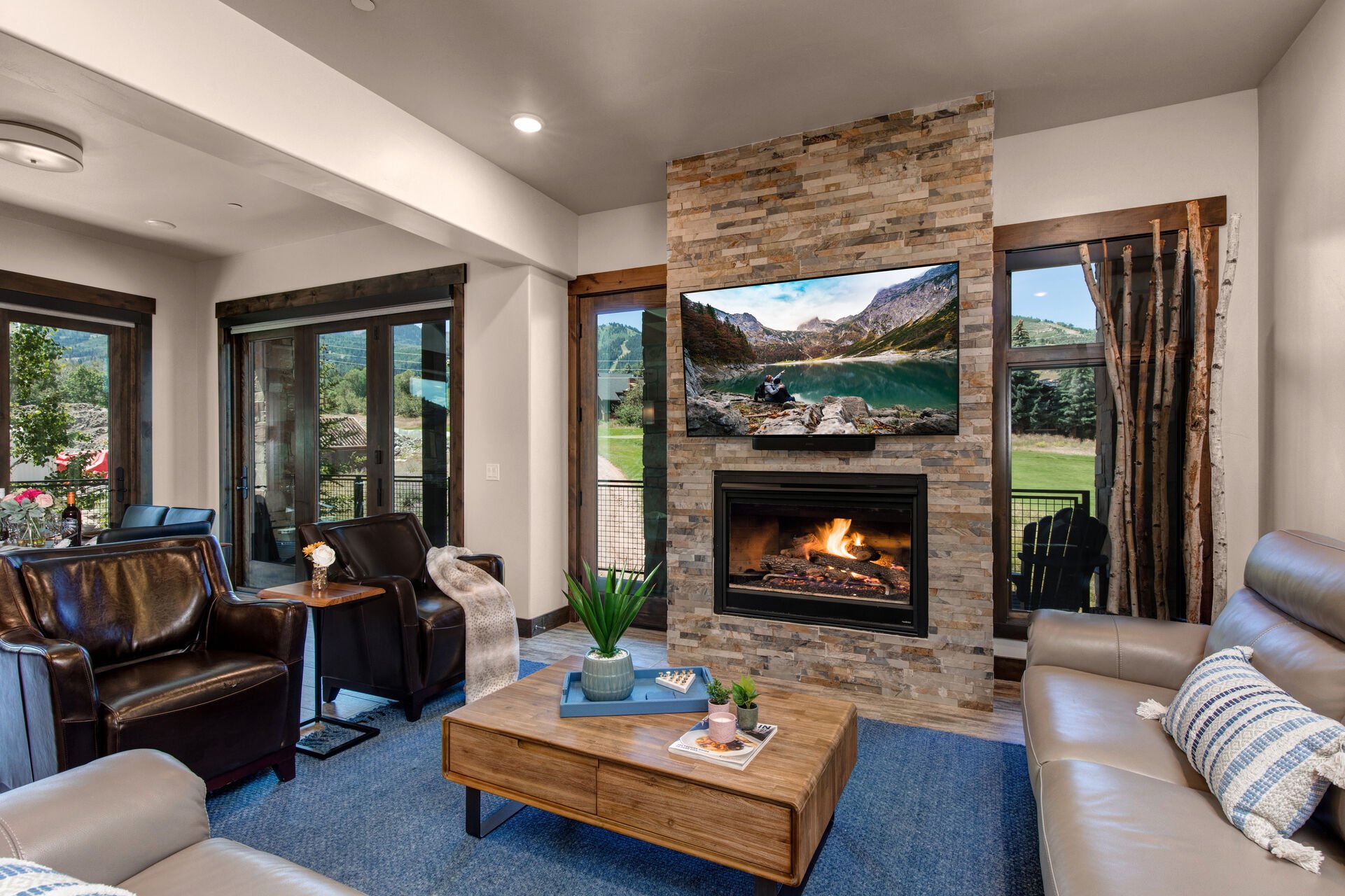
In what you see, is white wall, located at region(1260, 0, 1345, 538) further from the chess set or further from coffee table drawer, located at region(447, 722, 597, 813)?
coffee table drawer, located at region(447, 722, 597, 813)

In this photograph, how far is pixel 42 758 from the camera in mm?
2033

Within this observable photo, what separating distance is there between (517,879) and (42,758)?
1.47 meters

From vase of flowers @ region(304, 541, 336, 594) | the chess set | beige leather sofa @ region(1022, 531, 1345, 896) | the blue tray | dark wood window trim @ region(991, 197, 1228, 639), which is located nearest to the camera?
beige leather sofa @ region(1022, 531, 1345, 896)

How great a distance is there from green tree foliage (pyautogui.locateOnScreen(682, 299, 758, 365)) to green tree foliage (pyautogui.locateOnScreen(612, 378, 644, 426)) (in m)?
0.94

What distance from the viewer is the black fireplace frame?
132 inches

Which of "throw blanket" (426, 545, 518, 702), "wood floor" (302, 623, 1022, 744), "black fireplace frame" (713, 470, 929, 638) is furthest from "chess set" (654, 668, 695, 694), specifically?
"black fireplace frame" (713, 470, 929, 638)

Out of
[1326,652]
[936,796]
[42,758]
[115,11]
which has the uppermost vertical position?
[115,11]

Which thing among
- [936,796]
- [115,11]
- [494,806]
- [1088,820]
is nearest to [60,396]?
[115,11]

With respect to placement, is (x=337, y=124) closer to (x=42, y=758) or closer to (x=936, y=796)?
(x=42, y=758)

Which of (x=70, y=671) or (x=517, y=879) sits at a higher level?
(x=70, y=671)

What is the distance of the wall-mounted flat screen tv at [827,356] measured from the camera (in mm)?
3281

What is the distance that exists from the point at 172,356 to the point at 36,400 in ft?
3.31

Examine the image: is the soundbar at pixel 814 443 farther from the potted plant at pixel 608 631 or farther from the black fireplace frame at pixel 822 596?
the potted plant at pixel 608 631

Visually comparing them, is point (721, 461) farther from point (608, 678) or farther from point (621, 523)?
point (608, 678)
